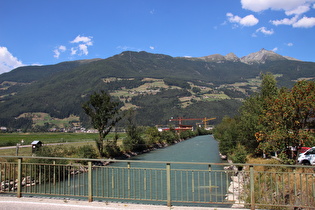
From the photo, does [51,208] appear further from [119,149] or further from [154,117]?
[154,117]

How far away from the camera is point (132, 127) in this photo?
5284 cm

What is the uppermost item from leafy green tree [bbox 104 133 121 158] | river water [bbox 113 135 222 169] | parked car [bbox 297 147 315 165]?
parked car [bbox 297 147 315 165]

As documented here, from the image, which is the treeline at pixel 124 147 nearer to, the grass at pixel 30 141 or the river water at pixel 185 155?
the river water at pixel 185 155

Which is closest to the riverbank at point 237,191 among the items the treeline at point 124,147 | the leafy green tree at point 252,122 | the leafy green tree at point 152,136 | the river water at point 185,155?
the leafy green tree at point 252,122

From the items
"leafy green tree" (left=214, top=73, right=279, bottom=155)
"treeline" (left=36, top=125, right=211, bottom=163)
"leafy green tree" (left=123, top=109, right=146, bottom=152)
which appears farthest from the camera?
"leafy green tree" (left=123, top=109, right=146, bottom=152)

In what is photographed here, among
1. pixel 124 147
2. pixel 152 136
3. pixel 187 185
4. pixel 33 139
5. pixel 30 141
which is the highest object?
pixel 187 185

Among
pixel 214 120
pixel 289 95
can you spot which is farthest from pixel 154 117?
pixel 289 95

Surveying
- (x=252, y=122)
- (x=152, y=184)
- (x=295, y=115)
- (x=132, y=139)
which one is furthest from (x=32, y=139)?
(x=295, y=115)

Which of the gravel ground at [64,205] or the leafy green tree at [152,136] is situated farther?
the leafy green tree at [152,136]

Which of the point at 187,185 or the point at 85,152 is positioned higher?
the point at 187,185

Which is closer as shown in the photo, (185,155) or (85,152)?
(85,152)

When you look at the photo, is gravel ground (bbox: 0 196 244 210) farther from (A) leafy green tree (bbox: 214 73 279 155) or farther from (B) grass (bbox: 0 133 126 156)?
(B) grass (bbox: 0 133 126 156)

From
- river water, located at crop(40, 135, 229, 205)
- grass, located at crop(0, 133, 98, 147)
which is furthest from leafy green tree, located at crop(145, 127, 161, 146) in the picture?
river water, located at crop(40, 135, 229, 205)

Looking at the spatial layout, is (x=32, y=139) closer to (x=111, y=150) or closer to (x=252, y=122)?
(x=111, y=150)
